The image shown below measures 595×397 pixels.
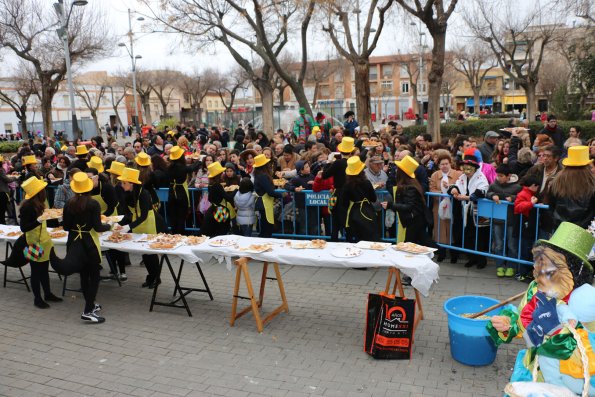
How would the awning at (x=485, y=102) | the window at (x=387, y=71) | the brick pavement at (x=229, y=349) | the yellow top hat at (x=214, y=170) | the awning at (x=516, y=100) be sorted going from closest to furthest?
the brick pavement at (x=229, y=349) < the yellow top hat at (x=214, y=170) < the awning at (x=516, y=100) < the awning at (x=485, y=102) < the window at (x=387, y=71)

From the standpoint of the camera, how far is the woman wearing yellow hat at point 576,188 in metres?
6.00

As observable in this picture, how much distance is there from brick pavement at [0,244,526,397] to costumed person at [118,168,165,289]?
0.39 m

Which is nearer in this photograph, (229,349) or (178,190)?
(229,349)

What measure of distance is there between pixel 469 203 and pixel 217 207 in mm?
4049

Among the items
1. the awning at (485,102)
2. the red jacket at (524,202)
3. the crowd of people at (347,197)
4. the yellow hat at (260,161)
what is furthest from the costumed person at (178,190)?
the awning at (485,102)

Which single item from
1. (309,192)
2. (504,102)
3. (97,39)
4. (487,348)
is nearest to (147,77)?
(97,39)

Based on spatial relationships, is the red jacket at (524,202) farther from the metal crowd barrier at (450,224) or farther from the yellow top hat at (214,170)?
the yellow top hat at (214,170)

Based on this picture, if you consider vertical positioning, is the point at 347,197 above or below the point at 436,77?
below

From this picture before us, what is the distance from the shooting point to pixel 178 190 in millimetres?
9445

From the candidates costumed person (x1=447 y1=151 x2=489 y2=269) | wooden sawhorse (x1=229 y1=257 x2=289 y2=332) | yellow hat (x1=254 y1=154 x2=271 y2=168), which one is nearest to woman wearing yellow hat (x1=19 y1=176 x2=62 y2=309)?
wooden sawhorse (x1=229 y1=257 x2=289 y2=332)

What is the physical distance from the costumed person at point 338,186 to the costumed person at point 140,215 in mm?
2816

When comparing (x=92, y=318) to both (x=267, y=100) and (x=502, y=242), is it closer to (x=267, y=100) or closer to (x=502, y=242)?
(x=502, y=242)

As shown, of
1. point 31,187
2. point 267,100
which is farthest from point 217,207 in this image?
point 267,100

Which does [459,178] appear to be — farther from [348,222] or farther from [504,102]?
[504,102]
